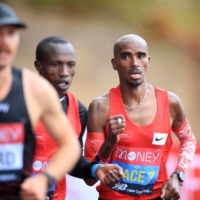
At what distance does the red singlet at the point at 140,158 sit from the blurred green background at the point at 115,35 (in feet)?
26.8

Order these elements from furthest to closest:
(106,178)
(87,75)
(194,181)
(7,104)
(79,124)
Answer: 1. (87,75)
2. (194,181)
3. (79,124)
4. (106,178)
5. (7,104)

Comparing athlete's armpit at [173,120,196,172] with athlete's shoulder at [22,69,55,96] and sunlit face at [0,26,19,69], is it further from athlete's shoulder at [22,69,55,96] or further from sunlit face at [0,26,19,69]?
sunlit face at [0,26,19,69]

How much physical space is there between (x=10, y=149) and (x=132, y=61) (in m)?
2.21

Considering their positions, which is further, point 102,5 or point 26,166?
point 102,5

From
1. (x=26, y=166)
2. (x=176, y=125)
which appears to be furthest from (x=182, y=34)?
(x=26, y=166)

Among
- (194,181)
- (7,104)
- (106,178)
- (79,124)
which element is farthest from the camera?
(194,181)

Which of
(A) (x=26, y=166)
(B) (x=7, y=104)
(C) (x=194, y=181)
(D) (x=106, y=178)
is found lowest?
(C) (x=194, y=181)

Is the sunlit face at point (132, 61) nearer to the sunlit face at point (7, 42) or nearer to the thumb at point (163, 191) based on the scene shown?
the thumb at point (163, 191)

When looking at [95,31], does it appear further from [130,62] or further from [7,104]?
[7,104]

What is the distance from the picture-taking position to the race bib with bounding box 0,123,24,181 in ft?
12.0

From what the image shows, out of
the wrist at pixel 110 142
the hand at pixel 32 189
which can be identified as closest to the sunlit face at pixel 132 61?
the wrist at pixel 110 142

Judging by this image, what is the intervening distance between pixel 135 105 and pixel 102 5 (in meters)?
9.79

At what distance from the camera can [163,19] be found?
15438mm

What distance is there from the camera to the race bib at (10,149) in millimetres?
3668
